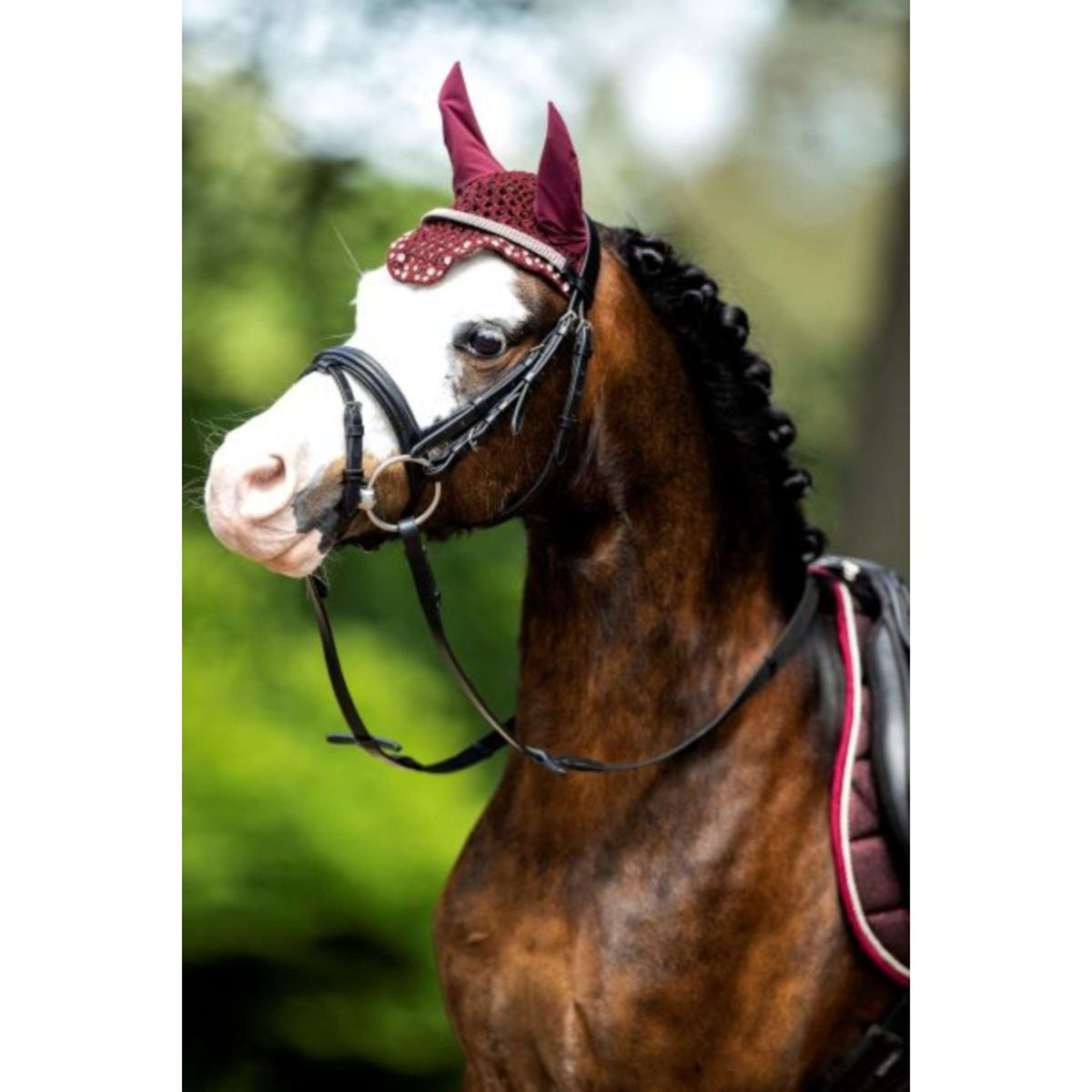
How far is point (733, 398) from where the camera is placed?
9.20 ft

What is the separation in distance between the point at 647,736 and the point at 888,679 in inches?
17.1

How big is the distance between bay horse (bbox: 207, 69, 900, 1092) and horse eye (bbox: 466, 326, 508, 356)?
20mm

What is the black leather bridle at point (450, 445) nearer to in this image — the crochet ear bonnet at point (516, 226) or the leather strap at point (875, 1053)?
the crochet ear bonnet at point (516, 226)

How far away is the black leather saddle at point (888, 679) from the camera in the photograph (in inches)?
108

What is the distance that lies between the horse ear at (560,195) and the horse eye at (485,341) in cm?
18

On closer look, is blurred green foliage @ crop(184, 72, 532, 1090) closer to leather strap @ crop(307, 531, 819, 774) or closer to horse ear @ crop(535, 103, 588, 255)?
leather strap @ crop(307, 531, 819, 774)

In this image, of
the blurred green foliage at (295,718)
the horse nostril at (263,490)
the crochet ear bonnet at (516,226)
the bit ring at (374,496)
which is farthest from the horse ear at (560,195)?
the blurred green foliage at (295,718)

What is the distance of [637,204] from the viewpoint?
16.1 feet

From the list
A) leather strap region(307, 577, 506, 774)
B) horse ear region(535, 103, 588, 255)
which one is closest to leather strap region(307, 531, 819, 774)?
leather strap region(307, 577, 506, 774)
